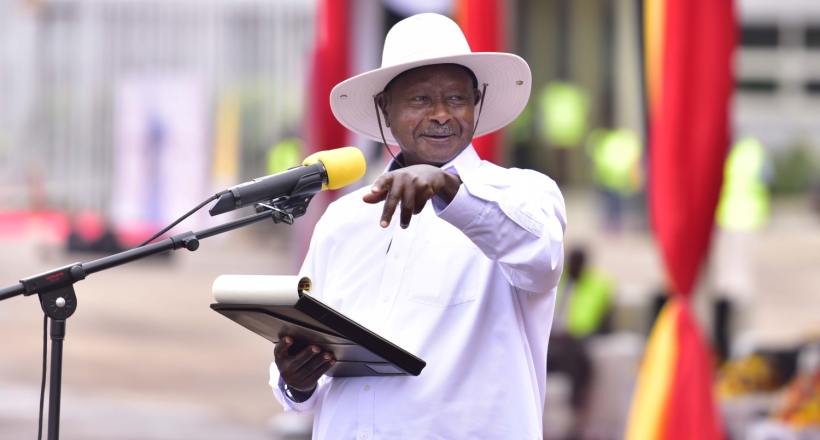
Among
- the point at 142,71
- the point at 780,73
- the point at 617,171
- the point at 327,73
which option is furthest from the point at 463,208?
the point at 780,73

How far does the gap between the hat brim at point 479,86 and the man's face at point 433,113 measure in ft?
0.09

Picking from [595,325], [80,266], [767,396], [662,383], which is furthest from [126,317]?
[80,266]

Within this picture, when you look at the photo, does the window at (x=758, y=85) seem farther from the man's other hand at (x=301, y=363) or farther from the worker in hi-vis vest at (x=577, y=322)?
the man's other hand at (x=301, y=363)

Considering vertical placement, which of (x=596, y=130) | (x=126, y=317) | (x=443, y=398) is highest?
(x=443, y=398)

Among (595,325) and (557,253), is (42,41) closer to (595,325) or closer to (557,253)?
(595,325)

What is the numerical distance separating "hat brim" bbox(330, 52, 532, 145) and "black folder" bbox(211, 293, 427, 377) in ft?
1.98

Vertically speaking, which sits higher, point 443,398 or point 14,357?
point 443,398

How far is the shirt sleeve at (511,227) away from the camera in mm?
1771

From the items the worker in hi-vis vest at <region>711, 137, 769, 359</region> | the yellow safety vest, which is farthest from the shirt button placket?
the yellow safety vest

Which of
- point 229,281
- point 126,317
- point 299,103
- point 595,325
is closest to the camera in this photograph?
point 229,281

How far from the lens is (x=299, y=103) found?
19062mm

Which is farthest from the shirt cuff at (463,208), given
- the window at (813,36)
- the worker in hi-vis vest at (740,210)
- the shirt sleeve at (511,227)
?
the window at (813,36)

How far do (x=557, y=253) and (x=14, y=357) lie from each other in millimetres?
8464

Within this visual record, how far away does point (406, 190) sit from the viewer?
1661 millimetres
